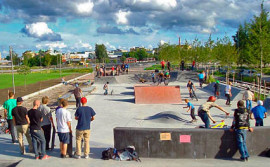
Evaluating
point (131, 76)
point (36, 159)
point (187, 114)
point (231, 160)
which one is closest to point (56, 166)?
point (36, 159)

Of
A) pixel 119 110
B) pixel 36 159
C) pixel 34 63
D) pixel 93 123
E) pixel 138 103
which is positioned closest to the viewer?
pixel 36 159

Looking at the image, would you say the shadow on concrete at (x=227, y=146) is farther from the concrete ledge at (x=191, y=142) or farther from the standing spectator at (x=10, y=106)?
the standing spectator at (x=10, y=106)

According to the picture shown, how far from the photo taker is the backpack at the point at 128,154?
6.55 m

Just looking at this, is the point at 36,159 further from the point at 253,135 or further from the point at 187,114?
the point at 187,114

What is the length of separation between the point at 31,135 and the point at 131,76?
27952 mm

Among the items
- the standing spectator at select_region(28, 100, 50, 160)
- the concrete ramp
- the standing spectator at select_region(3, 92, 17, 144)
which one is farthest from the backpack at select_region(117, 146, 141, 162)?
the concrete ramp

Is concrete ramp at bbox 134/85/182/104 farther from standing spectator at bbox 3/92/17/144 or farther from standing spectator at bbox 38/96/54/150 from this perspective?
standing spectator at bbox 38/96/54/150

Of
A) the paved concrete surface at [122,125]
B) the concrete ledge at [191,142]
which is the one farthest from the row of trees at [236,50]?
the concrete ledge at [191,142]

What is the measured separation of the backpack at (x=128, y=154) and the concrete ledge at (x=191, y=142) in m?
0.18

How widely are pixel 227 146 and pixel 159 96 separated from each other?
11.2m

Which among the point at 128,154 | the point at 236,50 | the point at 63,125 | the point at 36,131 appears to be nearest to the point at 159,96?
the point at 128,154

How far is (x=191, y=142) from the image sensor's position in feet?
22.0

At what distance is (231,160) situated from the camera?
6.55 meters

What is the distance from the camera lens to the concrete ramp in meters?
17.7
